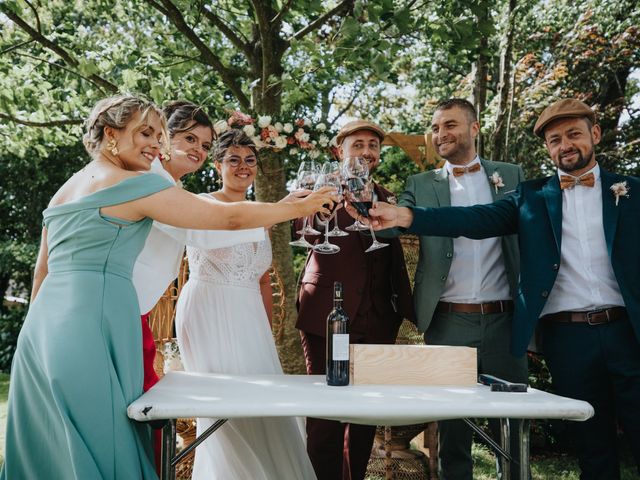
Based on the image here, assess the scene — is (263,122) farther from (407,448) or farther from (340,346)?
(407,448)

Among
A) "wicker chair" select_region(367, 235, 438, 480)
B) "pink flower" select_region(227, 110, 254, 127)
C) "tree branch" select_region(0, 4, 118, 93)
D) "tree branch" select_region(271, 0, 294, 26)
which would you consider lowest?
"wicker chair" select_region(367, 235, 438, 480)

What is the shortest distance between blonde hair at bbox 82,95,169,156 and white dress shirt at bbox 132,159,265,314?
0.92 feet

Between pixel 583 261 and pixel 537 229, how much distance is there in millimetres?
252

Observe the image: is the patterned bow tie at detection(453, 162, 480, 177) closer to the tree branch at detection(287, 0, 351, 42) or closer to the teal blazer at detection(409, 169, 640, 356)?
the teal blazer at detection(409, 169, 640, 356)

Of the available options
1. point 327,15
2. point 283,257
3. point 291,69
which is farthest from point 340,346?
point 291,69

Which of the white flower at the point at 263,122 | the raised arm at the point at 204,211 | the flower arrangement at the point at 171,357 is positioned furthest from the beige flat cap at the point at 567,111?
the flower arrangement at the point at 171,357

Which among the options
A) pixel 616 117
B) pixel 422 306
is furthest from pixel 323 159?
pixel 616 117

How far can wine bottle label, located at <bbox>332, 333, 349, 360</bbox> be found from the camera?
7.41ft

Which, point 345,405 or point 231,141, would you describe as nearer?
point 345,405

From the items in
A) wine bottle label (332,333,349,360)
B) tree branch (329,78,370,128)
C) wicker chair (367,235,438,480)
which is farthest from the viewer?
tree branch (329,78,370,128)

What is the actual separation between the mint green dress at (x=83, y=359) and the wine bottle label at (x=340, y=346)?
71 cm

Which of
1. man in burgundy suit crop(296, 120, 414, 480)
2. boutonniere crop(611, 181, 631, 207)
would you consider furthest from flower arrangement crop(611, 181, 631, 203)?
man in burgundy suit crop(296, 120, 414, 480)

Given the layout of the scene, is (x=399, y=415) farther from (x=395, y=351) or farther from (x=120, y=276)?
(x=120, y=276)

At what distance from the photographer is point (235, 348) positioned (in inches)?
121
